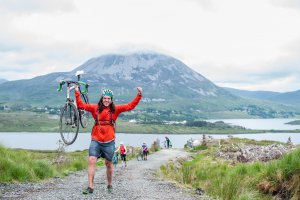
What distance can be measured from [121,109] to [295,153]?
24.9 ft

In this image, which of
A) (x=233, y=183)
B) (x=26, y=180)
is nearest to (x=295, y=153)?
(x=233, y=183)

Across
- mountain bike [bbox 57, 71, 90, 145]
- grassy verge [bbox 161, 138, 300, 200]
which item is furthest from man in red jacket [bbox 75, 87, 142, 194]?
grassy verge [bbox 161, 138, 300, 200]

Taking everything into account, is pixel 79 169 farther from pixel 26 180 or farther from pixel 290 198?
pixel 290 198

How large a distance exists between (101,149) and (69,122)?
3152 millimetres

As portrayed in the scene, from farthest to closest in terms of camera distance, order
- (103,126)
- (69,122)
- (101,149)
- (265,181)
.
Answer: (265,181)
(69,122)
(101,149)
(103,126)

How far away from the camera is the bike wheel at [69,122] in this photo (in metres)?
15.7

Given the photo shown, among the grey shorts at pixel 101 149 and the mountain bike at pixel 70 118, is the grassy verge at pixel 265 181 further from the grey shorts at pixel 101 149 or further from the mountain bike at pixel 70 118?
the mountain bike at pixel 70 118

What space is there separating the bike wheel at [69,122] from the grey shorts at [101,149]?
2.48 meters

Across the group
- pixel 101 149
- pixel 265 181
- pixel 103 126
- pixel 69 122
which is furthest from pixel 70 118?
pixel 265 181

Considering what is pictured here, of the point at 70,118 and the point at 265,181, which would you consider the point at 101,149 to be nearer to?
the point at 70,118

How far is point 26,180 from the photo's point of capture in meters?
18.8

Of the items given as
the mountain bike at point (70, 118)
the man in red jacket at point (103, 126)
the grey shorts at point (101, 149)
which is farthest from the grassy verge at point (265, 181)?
the mountain bike at point (70, 118)

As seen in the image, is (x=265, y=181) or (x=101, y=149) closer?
(x=101, y=149)

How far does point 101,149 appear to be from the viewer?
525 inches
